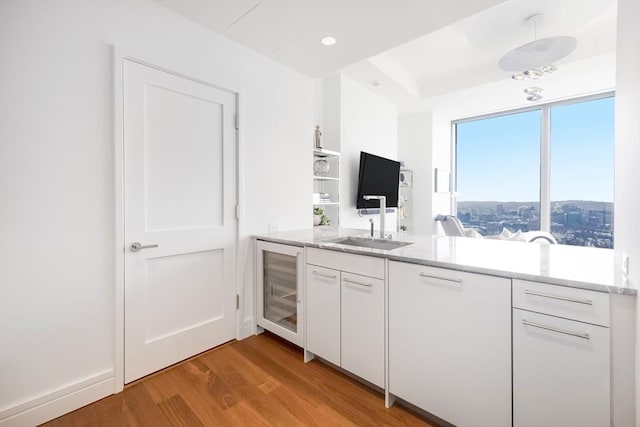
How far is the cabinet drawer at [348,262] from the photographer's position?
5.43ft

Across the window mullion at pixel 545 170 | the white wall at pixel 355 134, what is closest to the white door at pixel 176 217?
the white wall at pixel 355 134

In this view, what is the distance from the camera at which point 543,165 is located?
193 inches

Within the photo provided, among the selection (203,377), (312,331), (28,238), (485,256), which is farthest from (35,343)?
(485,256)

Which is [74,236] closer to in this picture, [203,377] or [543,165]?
[203,377]

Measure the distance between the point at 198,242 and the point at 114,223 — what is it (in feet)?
1.87

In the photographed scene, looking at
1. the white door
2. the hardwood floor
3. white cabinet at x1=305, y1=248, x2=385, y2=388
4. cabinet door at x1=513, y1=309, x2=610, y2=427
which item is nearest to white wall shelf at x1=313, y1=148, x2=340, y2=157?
the white door

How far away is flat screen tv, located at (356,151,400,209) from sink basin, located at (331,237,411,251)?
1.69 metres

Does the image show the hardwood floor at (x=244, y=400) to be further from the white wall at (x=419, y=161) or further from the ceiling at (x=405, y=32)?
the white wall at (x=419, y=161)

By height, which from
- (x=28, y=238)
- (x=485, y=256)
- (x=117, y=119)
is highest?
(x=117, y=119)

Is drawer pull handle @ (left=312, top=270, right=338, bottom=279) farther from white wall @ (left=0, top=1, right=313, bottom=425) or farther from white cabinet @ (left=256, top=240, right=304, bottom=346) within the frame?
white wall @ (left=0, top=1, right=313, bottom=425)

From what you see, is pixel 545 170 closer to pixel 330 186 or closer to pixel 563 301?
Answer: pixel 330 186

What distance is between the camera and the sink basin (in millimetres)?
2054

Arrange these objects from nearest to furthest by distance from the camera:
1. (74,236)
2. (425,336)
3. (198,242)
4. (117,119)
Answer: (425,336)
(74,236)
(117,119)
(198,242)

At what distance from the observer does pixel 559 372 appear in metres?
1.10
